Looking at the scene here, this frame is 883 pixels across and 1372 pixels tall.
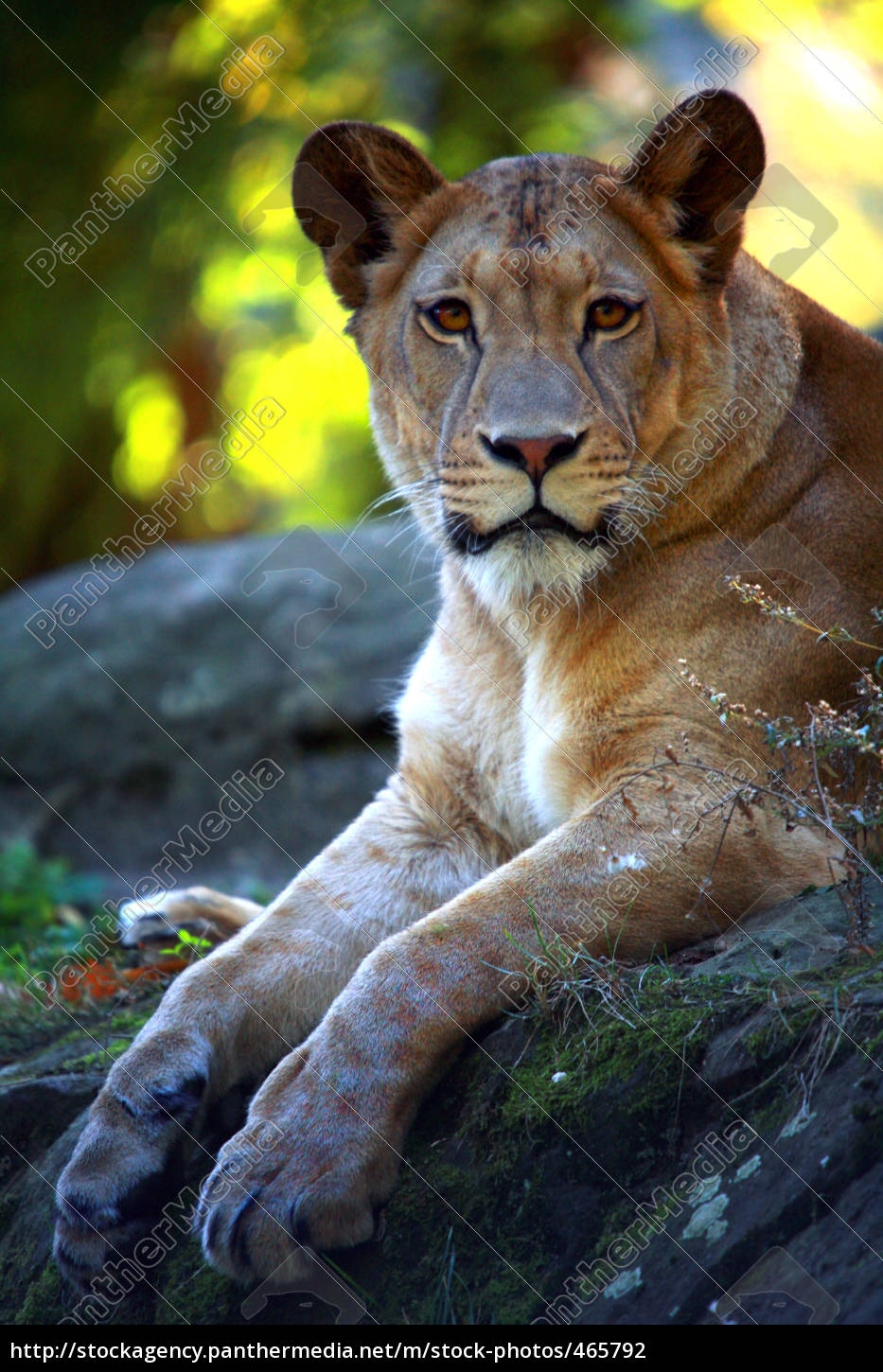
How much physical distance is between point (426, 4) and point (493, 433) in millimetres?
6712

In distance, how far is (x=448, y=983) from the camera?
101 inches

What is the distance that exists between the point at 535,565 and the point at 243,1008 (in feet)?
4.05

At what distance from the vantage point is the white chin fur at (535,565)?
3070 millimetres

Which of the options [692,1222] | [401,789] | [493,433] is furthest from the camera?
[401,789]

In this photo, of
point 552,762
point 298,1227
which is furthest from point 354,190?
Answer: point 298,1227

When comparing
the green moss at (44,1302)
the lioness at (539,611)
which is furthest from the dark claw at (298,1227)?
the green moss at (44,1302)

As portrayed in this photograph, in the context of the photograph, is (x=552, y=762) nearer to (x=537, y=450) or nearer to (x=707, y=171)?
(x=537, y=450)

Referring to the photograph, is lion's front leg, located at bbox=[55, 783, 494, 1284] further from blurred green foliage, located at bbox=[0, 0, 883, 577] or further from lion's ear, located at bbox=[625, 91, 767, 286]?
blurred green foliage, located at bbox=[0, 0, 883, 577]

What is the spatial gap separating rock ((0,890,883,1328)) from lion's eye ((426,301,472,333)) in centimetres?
160

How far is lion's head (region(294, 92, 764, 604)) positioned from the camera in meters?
2.99

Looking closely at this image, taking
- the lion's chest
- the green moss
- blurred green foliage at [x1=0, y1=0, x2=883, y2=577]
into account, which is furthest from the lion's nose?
blurred green foliage at [x1=0, y1=0, x2=883, y2=577]

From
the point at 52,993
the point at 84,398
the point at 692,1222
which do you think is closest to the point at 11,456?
the point at 84,398

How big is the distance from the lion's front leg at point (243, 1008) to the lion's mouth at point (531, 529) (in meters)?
0.82

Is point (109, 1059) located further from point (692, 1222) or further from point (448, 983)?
point (692, 1222)
